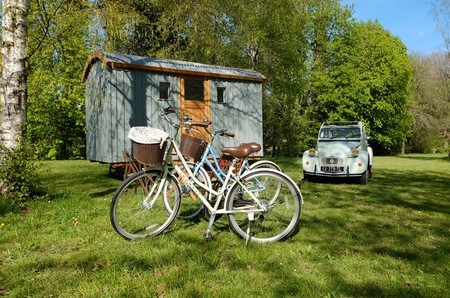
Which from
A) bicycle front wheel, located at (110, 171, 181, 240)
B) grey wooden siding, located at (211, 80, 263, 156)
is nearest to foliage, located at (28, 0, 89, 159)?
grey wooden siding, located at (211, 80, 263, 156)

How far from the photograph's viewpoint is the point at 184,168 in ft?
13.3

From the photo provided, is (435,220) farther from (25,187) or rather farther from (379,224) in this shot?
(25,187)

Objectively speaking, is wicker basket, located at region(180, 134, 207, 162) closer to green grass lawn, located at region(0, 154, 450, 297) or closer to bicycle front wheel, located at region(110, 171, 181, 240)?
bicycle front wheel, located at region(110, 171, 181, 240)

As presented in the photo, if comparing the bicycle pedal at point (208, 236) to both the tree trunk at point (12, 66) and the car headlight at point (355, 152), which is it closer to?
the tree trunk at point (12, 66)

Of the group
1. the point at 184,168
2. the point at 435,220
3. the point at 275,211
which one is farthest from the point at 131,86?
the point at 435,220

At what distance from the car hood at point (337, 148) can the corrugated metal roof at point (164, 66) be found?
4.16 meters

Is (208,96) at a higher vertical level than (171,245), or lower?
higher

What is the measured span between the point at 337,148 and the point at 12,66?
7.55 m

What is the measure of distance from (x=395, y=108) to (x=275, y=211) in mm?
30424

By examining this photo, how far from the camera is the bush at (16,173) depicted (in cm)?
547

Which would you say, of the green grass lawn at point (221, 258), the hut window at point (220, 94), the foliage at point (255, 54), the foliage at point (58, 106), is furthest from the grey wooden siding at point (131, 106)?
the foliage at point (58, 106)

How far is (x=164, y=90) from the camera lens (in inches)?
426

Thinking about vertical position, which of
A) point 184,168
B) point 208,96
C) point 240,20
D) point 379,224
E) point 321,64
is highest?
point 321,64

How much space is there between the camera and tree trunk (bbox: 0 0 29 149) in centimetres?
560
